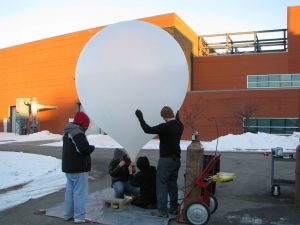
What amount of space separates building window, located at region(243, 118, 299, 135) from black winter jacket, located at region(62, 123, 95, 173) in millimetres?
30075

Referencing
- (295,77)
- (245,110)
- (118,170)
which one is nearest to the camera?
(118,170)

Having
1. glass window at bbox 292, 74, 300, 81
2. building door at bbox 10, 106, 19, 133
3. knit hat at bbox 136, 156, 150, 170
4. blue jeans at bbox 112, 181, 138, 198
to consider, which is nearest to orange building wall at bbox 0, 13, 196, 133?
building door at bbox 10, 106, 19, 133

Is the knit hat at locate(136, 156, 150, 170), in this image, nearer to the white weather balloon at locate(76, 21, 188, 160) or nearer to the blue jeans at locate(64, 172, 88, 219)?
the white weather balloon at locate(76, 21, 188, 160)

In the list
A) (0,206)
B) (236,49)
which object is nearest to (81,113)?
(0,206)

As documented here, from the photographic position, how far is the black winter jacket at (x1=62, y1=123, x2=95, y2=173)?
6.22m

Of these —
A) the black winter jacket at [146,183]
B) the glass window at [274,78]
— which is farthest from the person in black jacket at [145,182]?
the glass window at [274,78]

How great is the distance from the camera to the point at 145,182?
7.21 metres

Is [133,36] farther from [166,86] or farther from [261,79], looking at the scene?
A: [261,79]

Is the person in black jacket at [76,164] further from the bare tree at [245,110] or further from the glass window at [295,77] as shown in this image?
the glass window at [295,77]

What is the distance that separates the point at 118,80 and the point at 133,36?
2.51ft

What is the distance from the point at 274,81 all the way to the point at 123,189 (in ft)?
118

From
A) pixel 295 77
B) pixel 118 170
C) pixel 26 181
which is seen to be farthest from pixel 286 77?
pixel 118 170

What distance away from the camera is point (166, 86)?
6512 mm

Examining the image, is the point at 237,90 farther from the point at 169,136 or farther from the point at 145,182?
the point at 169,136
